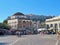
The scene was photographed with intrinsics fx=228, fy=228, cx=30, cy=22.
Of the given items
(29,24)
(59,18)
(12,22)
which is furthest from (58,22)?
(12,22)

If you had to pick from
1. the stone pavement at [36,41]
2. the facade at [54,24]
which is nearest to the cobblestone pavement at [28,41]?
the stone pavement at [36,41]

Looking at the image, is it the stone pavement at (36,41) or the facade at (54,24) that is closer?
the stone pavement at (36,41)

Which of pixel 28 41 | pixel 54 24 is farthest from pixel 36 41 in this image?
pixel 54 24

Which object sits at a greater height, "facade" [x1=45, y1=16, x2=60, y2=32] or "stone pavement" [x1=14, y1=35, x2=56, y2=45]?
"facade" [x1=45, y1=16, x2=60, y2=32]

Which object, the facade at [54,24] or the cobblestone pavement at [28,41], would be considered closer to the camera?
the cobblestone pavement at [28,41]

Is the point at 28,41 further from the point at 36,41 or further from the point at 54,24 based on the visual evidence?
the point at 54,24

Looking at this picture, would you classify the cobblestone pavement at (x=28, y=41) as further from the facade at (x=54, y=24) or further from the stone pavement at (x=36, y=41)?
the facade at (x=54, y=24)

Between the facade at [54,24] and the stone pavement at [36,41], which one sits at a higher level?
the facade at [54,24]

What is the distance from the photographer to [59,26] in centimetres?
11294

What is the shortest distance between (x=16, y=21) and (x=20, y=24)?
621cm

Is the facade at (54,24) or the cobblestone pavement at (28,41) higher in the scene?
the facade at (54,24)

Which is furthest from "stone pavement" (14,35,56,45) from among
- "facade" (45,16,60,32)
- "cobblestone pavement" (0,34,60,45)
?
"facade" (45,16,60,32)

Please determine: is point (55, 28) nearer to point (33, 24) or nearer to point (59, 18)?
point (59, 18)

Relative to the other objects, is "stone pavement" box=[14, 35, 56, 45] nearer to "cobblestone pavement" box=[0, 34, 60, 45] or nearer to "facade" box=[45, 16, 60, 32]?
"cobblestone pavement" box=[0, 34, 60, 45]
